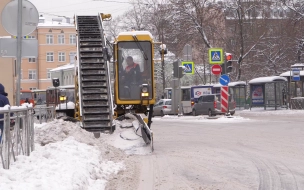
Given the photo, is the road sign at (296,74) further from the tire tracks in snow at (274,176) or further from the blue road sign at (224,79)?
the tire tracks in snow at (274,176)

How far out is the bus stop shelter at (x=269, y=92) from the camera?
4056 centimetres

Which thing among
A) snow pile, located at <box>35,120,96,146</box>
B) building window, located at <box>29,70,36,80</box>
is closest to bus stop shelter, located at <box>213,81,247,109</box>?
snow pile, located at <box>35,120,96,146</box>

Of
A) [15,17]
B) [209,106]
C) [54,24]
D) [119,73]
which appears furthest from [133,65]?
[54,24]

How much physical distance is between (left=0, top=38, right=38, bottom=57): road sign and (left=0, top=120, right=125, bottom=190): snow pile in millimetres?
1846

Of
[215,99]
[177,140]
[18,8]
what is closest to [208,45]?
[215,99]

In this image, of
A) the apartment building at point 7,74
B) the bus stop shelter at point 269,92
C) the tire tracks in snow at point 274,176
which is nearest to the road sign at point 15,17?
the tire tracks in snow at point 274,176

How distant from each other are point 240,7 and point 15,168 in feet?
133

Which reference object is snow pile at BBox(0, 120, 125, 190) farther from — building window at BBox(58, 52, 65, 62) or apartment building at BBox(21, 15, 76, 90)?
building window at BBox(58, 52, 65, 62)

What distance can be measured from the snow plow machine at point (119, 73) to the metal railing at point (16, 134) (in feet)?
17.1

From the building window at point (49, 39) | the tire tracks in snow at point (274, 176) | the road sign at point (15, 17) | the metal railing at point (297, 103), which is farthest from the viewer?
the building window at point (49, 39)

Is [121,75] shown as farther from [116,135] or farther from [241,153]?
[241,153]

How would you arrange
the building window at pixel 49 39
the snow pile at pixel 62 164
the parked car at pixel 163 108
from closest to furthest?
the snow pile at pixel 62 164 < the parked car at pixel 163 108 < the building window at pixel 49 39

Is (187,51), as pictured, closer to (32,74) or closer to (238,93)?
(238,93)

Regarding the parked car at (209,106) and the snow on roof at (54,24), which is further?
the snow on roof at (54,24)
